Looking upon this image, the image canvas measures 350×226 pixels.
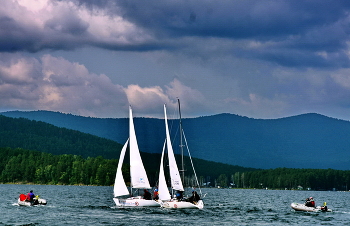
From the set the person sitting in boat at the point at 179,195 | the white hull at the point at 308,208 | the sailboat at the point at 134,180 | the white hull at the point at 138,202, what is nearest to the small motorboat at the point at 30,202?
the sailboat at the point at 134,180

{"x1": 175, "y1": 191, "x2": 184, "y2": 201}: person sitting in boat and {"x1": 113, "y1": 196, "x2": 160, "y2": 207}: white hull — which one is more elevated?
{"x1": 175, "y1": 191, "x2": 184, "y2": 201}: person sitting in boat

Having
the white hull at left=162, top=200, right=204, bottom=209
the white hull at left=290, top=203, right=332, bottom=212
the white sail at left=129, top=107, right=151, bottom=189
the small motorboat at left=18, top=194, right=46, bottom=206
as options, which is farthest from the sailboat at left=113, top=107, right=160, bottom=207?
the white hull at left=290, top=203, right=332, bottom=212

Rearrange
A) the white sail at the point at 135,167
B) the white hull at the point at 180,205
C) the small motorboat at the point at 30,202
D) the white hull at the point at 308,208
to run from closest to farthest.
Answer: the white hull at the point at 180,205 < the white sail at the point at 135,167 < the small motorboat at the point at 30,202 < the white hull at the point at 308,208

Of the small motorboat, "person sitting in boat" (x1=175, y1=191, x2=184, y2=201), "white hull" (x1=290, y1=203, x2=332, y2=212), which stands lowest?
the small motorboat

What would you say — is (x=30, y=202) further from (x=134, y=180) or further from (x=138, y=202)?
(x=138, y=202)

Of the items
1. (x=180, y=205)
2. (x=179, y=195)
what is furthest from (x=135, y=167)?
(x=180, y=205)

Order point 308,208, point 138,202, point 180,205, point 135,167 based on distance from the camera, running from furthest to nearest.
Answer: point 308,208, point 135,167, point 138,202, point 180,205

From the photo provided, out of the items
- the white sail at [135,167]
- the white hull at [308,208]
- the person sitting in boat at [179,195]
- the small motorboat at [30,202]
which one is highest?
the white sail at [135,167]

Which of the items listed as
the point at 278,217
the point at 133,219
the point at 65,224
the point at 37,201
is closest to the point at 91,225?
the point at 65,224

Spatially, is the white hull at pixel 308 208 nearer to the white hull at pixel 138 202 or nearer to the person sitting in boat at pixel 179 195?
the person sitting in boat at pixel 179 195

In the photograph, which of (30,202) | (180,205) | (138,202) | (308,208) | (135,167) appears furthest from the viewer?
(308,208)

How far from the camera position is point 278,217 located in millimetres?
82188

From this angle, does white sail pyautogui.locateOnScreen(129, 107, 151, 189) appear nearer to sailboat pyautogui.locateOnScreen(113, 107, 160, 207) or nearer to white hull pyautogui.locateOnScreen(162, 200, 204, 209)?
sailboat pyautogui.locateOnScreen(113, 107, 160, 207)

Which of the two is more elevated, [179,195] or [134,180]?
[134,180]
